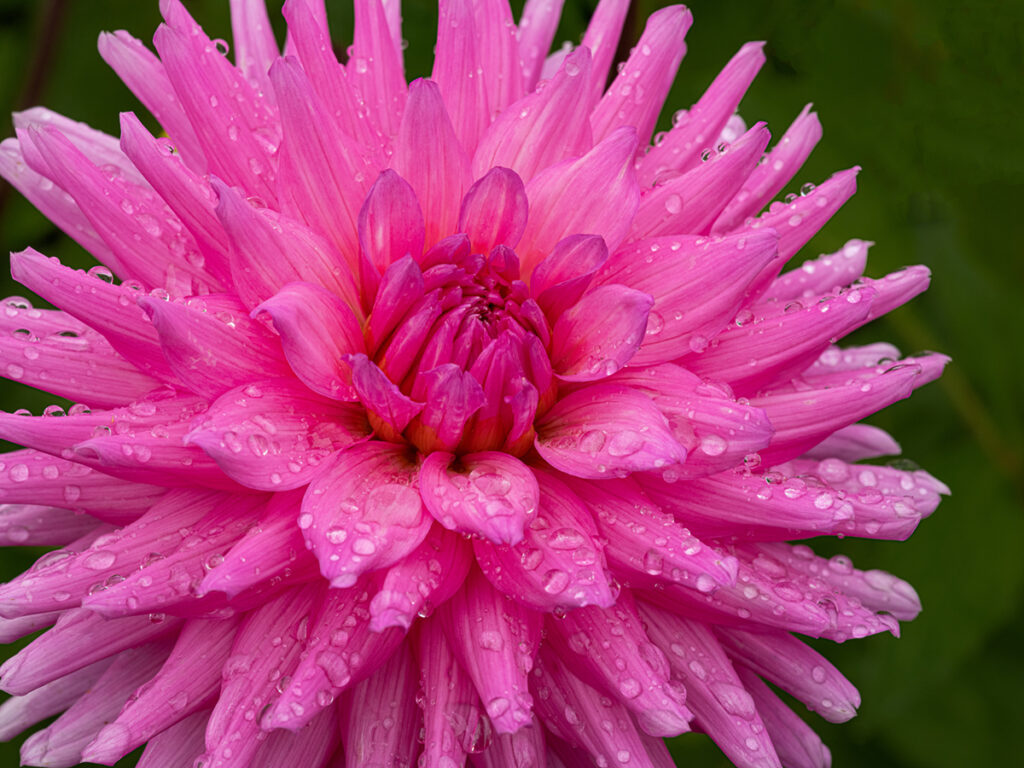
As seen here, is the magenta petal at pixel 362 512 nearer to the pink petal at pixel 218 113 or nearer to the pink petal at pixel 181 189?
the pink petal at pixel 181 189

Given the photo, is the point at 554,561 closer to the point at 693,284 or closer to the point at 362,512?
the point at 362,512

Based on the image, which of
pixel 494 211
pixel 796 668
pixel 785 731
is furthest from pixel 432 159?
pixel 785 731

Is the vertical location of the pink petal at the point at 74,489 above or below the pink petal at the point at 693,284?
below

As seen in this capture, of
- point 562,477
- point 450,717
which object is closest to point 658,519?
point 562,477

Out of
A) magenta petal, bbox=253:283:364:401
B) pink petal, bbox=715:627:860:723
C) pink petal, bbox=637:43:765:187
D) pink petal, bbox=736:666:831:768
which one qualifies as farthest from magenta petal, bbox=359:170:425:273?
pink petal, bbox=736:666:831:768

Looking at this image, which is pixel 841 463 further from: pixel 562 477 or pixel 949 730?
pixel 949 730

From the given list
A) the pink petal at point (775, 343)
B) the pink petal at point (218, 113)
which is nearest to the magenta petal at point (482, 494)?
the pink petal at point (775, 343)

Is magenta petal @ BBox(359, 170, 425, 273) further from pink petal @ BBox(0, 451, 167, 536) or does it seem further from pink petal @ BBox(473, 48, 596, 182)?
pink petal @ BBox(0, 451, 167, 536)
